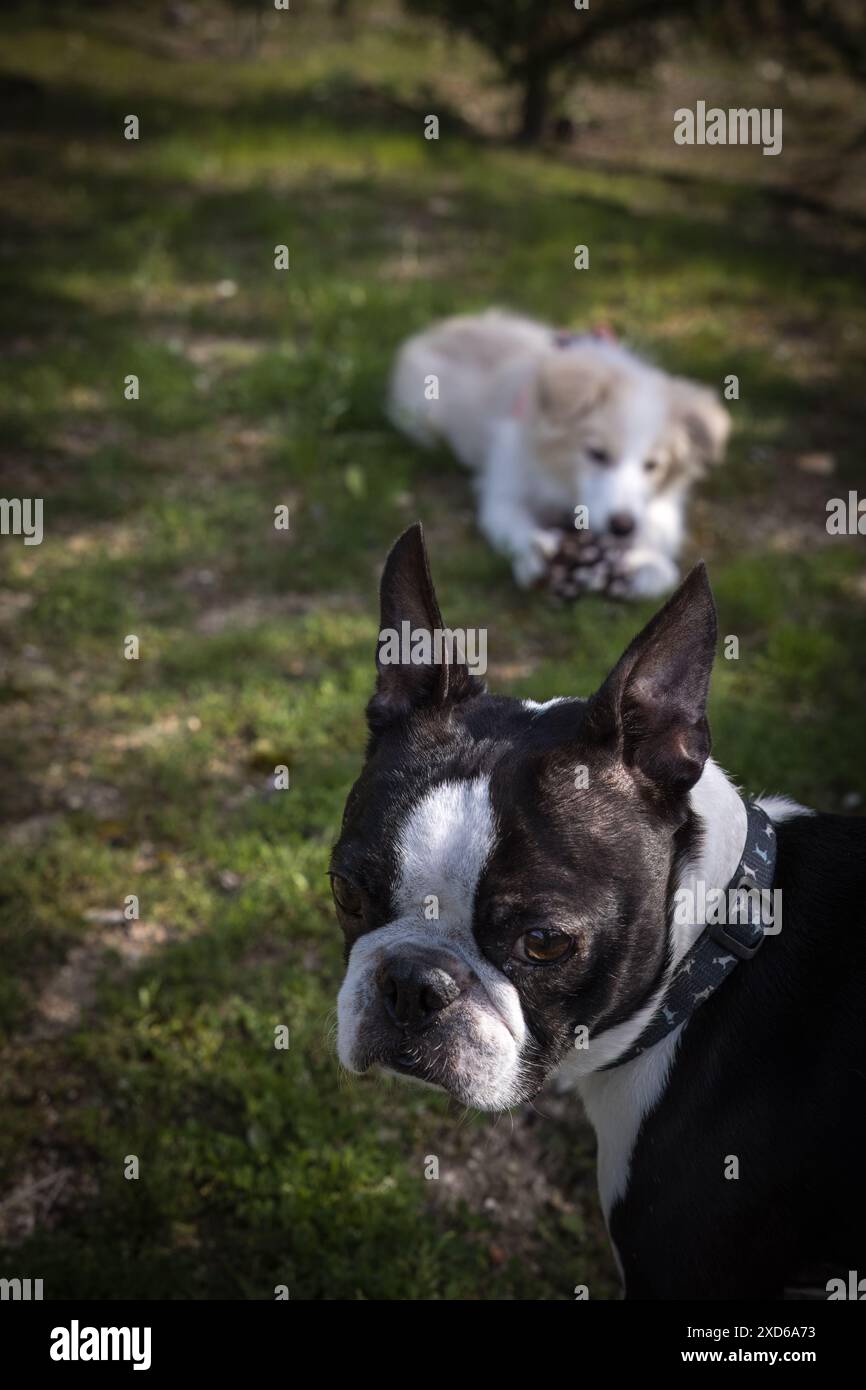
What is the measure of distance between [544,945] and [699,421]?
4140 mm

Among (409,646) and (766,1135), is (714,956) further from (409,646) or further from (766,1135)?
(409,646)

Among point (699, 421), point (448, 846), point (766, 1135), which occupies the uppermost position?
point (699, 421)

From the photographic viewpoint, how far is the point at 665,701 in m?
2.32

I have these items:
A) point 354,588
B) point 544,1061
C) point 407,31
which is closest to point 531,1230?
point 544,1061

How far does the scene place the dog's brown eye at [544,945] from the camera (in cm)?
215

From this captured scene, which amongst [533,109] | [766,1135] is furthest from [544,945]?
[533,109]

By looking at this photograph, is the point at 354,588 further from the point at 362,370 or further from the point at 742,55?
the point at 742,55

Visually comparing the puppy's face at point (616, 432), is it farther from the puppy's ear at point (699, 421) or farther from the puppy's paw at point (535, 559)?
the puppy's paw at point (535, 559)

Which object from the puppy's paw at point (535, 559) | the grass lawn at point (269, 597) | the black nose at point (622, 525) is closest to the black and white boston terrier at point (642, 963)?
the grass lawn at point (269, 597)

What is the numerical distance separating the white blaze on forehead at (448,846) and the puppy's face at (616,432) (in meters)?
3.40

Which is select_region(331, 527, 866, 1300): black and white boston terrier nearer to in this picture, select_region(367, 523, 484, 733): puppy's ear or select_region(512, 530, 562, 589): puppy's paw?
select_region(367, 523, 484, 733): puppy's ear

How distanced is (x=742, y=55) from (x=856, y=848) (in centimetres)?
964

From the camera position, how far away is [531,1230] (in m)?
2.93

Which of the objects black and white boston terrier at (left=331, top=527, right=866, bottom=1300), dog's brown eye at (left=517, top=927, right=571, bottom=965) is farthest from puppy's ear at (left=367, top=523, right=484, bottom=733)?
dog's brown eye at (left=517, top=927, right=571, bottom=965)
